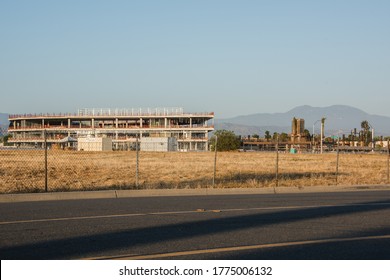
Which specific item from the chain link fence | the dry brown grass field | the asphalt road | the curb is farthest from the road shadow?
the dry brown grass field

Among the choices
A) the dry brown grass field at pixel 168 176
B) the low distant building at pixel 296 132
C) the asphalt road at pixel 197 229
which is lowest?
the dry brown grass field at pixel 168 176

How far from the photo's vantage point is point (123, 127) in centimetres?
11950

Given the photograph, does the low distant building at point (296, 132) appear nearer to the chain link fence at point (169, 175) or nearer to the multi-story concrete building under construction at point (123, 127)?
the multi-story concrete building under construction at point (123, 127)

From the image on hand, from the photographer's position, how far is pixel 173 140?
9956 cm

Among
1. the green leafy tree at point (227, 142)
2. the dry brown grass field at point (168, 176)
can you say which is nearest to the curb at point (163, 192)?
the dry brown grass field at point (168, 176)

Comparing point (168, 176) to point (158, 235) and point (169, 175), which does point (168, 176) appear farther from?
point (158, 235)

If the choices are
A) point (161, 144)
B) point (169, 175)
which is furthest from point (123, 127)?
point (169, 175)

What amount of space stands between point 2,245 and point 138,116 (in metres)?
110

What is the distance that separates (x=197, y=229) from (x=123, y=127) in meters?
111

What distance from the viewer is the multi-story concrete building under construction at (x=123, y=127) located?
115 m

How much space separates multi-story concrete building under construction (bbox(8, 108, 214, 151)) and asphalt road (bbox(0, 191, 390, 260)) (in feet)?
319

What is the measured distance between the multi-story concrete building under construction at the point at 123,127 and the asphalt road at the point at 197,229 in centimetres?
9716

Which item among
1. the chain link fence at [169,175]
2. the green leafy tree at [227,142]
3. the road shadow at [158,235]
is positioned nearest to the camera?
the road shadow at [158,235]

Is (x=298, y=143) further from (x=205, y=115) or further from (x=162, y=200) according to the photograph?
(x=162, y=200)
